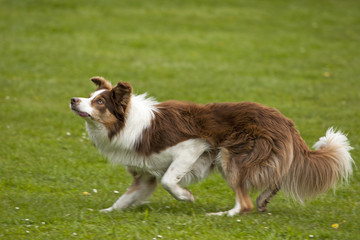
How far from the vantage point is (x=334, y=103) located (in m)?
12.2

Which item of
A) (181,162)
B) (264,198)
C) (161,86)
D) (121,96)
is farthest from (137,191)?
(161,86)

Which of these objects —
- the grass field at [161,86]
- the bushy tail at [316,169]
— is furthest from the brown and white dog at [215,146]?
the grass field at [161,86]

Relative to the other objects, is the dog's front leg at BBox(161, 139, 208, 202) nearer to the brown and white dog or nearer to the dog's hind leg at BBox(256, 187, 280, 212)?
the brown and white dog

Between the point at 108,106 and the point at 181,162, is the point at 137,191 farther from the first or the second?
the point at 108,106

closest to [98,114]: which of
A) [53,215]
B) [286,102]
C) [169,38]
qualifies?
[53,215]

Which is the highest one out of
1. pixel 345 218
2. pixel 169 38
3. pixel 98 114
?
pixel 169 38

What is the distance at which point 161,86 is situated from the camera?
13359mm

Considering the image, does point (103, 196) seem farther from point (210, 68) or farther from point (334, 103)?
point (210, 68)

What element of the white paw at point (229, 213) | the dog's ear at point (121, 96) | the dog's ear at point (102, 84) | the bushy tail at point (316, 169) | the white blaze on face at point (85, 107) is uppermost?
the dog's ear at point (102, 84)

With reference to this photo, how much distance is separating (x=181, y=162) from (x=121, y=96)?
110 centimetres

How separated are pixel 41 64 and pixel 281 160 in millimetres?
10422

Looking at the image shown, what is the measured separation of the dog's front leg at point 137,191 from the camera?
265 inches

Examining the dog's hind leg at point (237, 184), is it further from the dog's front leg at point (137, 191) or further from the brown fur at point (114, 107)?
the brown fur at point (114, 107)

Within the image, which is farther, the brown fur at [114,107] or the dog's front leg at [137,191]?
the dog's front leg at [137,191]
